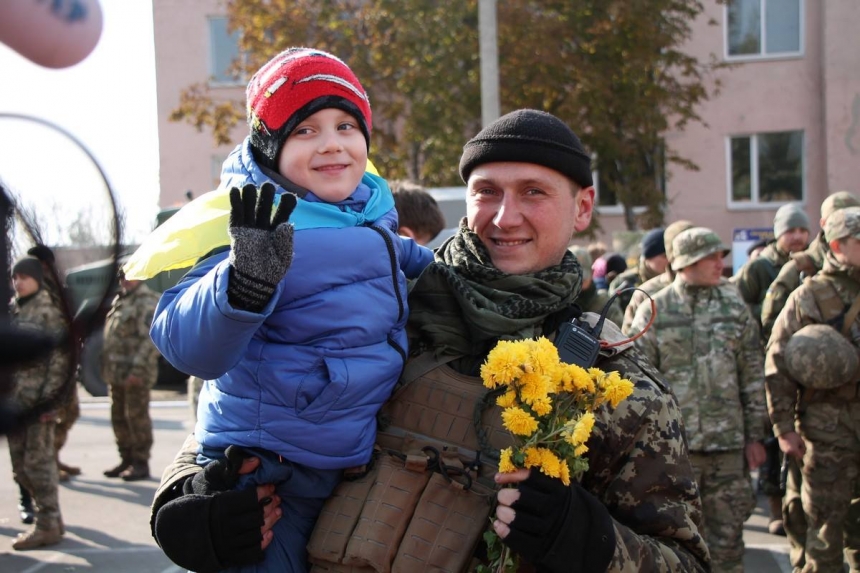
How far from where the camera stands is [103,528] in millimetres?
7883

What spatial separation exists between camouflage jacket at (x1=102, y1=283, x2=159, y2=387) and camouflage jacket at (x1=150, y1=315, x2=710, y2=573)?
8255 millimetres

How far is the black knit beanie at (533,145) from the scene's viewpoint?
87.7 inches

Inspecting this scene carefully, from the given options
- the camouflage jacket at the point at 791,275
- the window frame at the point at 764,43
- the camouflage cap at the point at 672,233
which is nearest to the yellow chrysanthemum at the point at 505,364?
the camouflage cap at the point at 672,233

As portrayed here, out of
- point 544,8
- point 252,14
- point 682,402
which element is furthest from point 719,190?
point 682,402

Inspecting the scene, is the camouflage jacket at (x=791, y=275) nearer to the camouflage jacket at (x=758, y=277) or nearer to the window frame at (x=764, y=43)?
the camouflage jacket at (x=758, y=277)

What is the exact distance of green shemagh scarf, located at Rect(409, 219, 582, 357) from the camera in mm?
2180

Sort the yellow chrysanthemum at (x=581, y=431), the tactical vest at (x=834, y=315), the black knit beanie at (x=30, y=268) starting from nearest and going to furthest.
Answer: the black knit beanie at (x=30, y=268)
the yellow chrysanthemum at (x=581, y=431)
the tactical vest at (x=834, y=315)

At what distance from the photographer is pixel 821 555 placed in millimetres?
5637

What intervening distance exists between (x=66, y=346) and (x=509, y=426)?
2.70ft

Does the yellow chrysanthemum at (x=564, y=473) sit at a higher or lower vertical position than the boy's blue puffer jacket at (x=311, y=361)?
lower

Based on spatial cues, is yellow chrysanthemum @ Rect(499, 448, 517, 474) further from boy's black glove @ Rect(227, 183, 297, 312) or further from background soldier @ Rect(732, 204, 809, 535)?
background soldier @ Rect(732, 204, 809, 535)

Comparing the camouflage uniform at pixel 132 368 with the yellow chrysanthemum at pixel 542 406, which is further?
the camouflage uniform at pixel 132 368

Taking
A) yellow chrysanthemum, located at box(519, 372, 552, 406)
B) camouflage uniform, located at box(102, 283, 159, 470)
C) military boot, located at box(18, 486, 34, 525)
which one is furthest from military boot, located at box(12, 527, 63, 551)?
yellow chrysanthemum, located at box(519, 372, 552, 406)

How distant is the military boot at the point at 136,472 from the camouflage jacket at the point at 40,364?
8.48 metres
